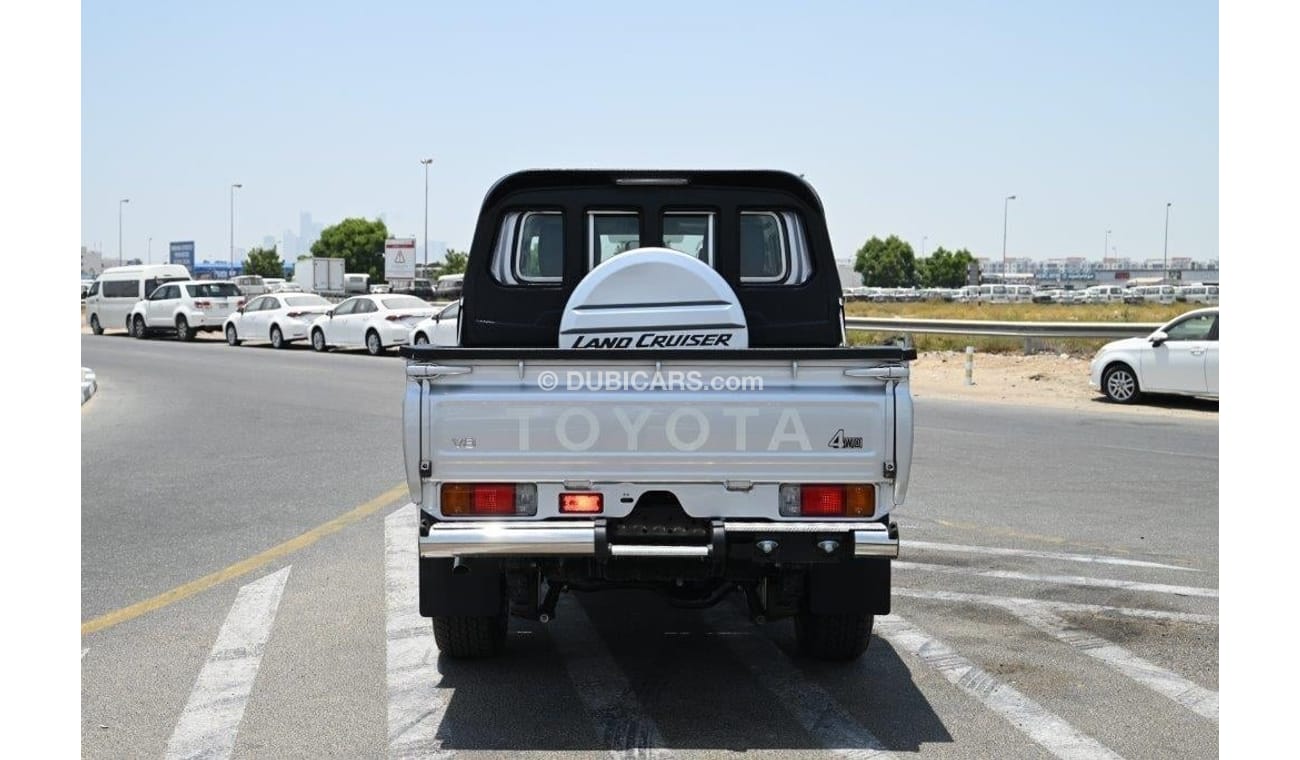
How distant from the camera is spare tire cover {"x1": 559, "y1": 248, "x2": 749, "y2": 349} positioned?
6395mm

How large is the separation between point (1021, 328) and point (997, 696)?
83.7ft

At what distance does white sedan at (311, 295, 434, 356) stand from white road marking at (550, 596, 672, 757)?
25800 mm

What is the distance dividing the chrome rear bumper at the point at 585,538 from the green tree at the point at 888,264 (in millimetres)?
142604

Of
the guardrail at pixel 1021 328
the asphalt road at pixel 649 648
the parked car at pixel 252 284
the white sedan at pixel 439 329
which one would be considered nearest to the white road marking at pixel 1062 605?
the asphalt road at pixel 649 648

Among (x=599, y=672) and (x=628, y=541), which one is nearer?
(x=628, y=541)

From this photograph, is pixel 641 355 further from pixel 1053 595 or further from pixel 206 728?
pixel 1053 595

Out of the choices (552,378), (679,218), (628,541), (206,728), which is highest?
(679,218)

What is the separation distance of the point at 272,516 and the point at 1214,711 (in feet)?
23.3

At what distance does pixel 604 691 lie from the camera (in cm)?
588

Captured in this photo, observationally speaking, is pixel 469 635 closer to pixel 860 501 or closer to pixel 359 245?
pixel 860 501

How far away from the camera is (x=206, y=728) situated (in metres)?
5.35

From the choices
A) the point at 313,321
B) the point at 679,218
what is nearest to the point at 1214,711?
the point at 679,218

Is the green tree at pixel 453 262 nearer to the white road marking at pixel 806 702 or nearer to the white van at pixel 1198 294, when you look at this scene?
the white van at pixel 1198 294

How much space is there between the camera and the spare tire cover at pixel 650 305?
639cm
